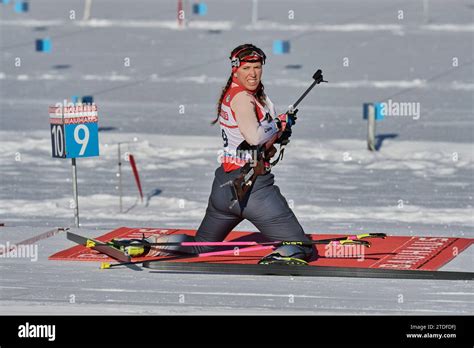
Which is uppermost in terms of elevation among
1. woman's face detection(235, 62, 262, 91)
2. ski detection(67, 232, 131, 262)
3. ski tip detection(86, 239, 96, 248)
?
woman's face detection(235, 62, 262, 91)

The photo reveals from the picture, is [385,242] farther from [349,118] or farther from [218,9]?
[218,9]

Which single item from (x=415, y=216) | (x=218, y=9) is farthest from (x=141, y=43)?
(x=415, y=216)

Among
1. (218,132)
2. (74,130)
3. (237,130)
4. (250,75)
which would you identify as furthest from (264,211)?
(218,132)

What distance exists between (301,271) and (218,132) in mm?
9845

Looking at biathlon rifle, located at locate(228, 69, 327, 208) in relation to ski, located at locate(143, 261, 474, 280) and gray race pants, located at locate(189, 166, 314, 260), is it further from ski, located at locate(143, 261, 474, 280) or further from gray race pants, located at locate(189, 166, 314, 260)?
ski, located at locate(143, 261, 474, 280)

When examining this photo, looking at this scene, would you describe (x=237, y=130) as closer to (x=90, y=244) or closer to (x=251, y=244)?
(x=251, y=244)

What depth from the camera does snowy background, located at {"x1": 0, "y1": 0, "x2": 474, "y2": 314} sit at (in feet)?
32.6

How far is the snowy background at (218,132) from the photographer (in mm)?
9930

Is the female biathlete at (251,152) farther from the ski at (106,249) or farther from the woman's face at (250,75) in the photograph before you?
the ski at (106,249)

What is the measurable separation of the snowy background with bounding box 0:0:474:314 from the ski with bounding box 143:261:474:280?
0.37 ft

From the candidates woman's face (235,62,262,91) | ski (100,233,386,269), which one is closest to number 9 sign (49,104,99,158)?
ski (100,233,386,269)

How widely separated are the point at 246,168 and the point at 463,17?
23.4 meters

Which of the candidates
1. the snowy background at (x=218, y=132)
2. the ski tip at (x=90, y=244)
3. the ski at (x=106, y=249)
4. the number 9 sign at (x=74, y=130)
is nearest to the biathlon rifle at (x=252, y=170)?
the snowy background at (x=218, y=132)

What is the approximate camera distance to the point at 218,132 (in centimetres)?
1991
